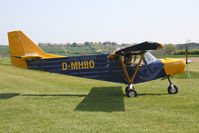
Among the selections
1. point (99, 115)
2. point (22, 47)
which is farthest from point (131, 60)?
point (22, 47)

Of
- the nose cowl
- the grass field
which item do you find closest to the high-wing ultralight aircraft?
the nose cowl

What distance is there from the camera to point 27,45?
11195 millimetres

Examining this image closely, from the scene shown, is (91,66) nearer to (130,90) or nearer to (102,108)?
(130,90)

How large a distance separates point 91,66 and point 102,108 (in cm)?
350

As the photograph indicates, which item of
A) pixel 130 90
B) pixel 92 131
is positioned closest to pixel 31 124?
pixel 92 131

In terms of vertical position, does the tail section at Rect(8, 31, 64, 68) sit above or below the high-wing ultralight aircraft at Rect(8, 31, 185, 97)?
above

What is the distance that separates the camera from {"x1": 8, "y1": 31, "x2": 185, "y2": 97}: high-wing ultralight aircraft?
10.4m

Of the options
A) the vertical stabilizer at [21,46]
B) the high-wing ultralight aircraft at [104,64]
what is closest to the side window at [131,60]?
the high-wing ultralight aircraft at [104,64]

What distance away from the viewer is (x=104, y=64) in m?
10.6

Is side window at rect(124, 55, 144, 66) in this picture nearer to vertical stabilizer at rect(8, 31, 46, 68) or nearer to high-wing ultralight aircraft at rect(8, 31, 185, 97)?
high-wing ultralight aircraft at rect(8, 31, 185, 97)

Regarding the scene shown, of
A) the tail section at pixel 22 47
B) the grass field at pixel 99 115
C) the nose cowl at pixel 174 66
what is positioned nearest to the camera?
the grass field at pixel 99 115

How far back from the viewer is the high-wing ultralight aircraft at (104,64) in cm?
1035

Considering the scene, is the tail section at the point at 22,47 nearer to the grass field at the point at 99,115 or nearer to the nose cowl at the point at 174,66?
the grass field at the point at 99,115

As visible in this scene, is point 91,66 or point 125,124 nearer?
point 125,124
